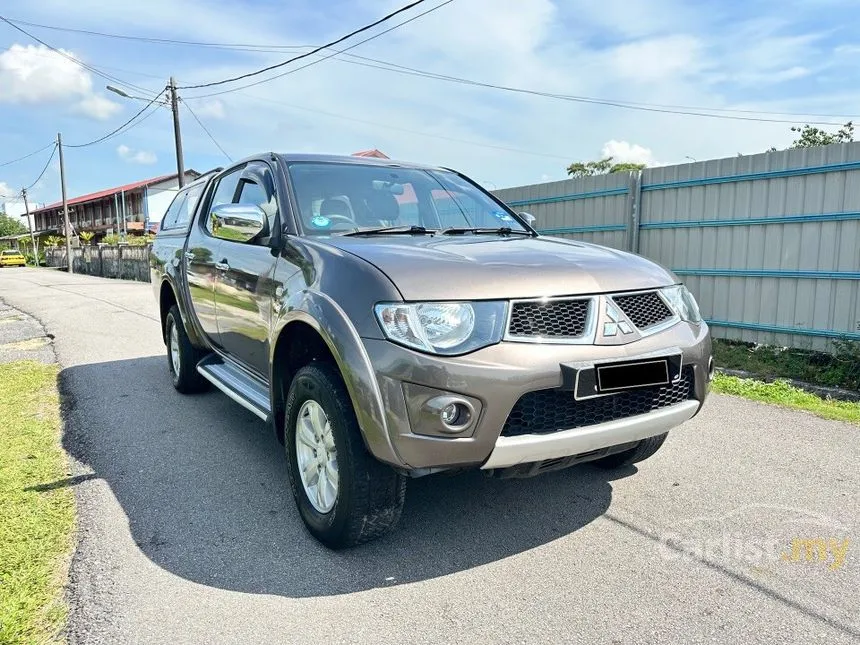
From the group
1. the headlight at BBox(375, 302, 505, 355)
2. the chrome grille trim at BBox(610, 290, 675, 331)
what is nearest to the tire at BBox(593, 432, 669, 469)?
the chrome grille trim at BBox(610, 290, 675, 331)

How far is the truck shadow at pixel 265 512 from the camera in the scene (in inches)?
107

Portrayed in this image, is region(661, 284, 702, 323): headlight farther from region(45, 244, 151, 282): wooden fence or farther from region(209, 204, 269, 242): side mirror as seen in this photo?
region(45, 244, 151, 282): wooden fence

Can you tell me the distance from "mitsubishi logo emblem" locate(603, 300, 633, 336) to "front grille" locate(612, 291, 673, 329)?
0.18ft

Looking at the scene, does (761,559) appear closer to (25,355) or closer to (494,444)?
(494,444)

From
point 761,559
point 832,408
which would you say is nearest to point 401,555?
point 761,559

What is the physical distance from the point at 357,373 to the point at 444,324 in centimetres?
39

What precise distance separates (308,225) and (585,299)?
1.52 m

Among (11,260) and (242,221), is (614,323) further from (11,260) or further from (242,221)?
(11,260)

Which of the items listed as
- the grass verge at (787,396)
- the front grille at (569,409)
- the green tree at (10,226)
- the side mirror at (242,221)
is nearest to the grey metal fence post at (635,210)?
the grass verge at (787,396)

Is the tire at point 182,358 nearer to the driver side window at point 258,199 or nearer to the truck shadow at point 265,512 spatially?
the truck shadow at point 265,512

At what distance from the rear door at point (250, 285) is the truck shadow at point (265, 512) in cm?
65

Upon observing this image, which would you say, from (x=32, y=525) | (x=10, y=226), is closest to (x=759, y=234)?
(x=32, y=525)

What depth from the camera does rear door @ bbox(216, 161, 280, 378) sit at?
11.2 ft

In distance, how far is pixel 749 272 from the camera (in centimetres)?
691
